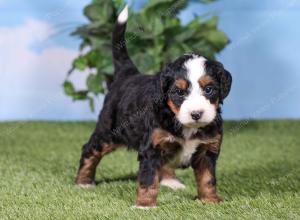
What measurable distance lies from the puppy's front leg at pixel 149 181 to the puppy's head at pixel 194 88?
0.32 meters

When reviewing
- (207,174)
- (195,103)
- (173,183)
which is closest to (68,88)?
(173,183)

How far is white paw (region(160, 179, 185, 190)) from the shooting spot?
445cm

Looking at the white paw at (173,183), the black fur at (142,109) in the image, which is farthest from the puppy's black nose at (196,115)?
the white paw at (173,183)

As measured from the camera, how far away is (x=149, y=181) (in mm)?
3568

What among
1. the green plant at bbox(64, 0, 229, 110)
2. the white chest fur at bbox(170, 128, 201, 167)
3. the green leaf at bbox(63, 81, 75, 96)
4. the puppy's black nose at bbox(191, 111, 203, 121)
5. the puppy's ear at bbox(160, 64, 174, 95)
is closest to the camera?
the puppy's black nose at bbox(191, 111, 203, 121)

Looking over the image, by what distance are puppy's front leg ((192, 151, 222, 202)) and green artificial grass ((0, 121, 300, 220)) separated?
0.31 ft

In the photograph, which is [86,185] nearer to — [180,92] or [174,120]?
[174,120]

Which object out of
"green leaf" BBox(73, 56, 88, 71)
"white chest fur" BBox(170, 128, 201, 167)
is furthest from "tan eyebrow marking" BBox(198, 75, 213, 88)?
"green leaf" BBox(73, 56, 88, 71)

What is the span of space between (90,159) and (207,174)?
105 centimetres

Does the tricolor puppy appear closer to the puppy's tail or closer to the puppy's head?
the puppy's head

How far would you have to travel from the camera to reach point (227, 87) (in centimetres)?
354

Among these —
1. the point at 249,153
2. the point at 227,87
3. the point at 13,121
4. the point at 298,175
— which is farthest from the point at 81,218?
the point at 13,121

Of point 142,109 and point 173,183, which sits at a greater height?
point 142,109

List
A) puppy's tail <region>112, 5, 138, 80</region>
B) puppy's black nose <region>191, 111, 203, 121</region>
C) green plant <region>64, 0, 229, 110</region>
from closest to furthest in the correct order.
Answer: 1. puppy's black nose <region>191, 111, 203, 121</region>
2. puppy's tail <region>112, 5, 138, 80</region>
3. green plant <region>64, 0, 229, 110</region>
